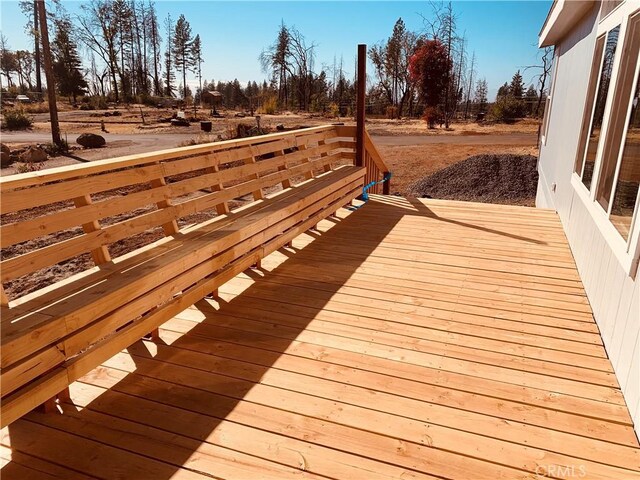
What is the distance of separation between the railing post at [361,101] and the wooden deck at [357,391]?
276 cm

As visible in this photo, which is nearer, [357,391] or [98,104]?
[357,391]

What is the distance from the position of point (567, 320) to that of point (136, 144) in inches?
625

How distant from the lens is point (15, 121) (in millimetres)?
20891

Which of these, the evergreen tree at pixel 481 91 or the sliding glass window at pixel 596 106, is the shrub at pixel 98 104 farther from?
the sliding glass window at pixel 596 106

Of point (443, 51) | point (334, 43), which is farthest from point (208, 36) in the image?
point (443, 51)

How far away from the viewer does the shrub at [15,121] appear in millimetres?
20703

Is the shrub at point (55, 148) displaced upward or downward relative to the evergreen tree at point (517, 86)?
downward

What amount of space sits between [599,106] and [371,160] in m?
3.16

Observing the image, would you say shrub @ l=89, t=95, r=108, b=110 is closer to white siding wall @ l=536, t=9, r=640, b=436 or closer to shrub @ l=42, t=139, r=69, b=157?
shrub @ l=42, t=139, r=69, b=157

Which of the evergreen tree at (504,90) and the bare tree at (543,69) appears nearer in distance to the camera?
the bare tree at (543,69)

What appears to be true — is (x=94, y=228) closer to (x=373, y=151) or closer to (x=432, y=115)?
(x=373, y=151)

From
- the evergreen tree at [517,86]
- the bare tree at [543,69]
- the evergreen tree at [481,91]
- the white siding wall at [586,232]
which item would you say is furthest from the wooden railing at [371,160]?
the evergreen tree at [481,91]

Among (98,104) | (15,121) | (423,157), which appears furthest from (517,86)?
(98,104)

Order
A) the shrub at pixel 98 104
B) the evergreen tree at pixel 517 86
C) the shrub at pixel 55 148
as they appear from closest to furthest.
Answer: the shrub at pixel 55 148, the evergreen tree at pixel 517 86, the shrub at pixel 98 104
